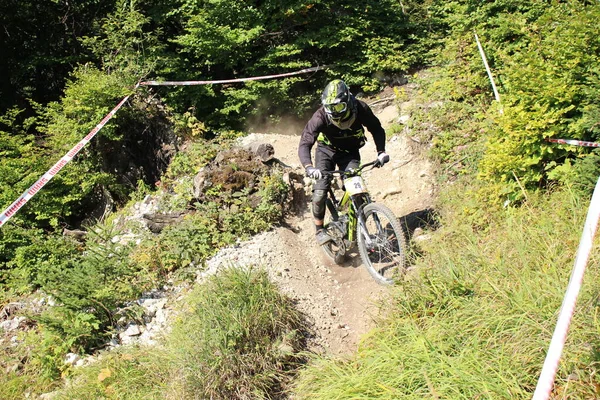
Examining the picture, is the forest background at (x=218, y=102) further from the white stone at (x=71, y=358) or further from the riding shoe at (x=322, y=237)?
the riding shoe at (x=322, y=237)

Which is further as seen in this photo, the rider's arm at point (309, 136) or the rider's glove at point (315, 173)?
the rider's arm at point (309, 136)

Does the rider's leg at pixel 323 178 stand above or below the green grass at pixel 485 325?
above

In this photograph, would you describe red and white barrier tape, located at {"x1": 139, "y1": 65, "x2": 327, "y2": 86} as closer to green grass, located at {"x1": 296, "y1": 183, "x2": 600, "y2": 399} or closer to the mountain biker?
the mountain biker

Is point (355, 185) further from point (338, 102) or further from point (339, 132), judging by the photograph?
point (338, 102)

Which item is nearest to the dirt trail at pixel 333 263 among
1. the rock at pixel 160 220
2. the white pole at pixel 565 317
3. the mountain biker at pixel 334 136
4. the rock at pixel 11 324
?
the mountain biker at pixel 334 136

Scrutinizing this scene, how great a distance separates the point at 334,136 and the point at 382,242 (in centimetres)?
143

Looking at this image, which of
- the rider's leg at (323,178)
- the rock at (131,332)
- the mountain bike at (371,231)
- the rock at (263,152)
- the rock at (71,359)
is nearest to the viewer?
the rock at (71,359)

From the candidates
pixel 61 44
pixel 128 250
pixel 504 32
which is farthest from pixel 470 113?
pixel 61 44

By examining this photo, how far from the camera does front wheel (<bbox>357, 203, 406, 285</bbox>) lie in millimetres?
4762

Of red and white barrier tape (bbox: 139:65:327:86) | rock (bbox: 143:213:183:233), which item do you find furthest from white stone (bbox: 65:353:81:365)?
red and white barrier tape (bbox: 139:65:327:86)

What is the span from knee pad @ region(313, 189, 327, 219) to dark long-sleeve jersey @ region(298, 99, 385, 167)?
0.49 m

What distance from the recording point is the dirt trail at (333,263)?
4797 millimetres

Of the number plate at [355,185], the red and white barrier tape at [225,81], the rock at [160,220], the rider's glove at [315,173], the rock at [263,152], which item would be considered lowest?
the number plate at [355,185]

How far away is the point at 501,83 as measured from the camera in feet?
23.4
